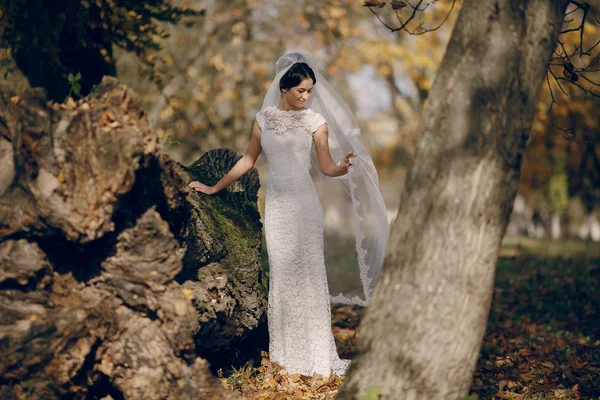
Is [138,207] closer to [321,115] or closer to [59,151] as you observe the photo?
[59,151]

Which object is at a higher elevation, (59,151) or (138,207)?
(59,151)

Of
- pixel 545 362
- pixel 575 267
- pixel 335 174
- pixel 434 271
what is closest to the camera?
pixel 434 271

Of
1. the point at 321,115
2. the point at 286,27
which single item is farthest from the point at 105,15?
the point at 286,27

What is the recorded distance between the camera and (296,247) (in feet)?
19.8

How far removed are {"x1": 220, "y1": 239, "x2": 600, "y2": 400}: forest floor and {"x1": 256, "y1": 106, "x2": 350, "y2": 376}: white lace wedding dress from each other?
0.86ft

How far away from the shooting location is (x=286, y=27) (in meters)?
20.5

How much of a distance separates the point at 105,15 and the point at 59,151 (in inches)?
166

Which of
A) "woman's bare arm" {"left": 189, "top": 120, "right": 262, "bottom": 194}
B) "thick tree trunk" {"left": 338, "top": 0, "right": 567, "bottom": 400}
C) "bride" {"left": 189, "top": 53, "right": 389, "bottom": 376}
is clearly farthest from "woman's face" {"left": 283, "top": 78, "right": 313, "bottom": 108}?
"thick tree trunk" {"left": 338, "top": 0, "right": 567, "bottom": 400}

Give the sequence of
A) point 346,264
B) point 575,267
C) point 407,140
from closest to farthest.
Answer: point 575,267
point 346,264
point 407,140

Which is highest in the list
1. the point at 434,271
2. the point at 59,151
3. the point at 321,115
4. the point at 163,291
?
the point at 321,115

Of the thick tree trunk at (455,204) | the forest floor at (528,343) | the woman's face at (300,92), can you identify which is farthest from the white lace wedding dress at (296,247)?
the thick tree trunk at (455,204)

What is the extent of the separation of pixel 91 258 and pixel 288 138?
217cm

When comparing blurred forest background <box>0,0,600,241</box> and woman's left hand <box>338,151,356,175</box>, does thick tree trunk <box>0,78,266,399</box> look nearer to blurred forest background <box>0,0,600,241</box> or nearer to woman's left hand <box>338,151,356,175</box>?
woman's left hand <box>338,151,356,175</box>

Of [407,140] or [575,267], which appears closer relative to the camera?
[575,267]
